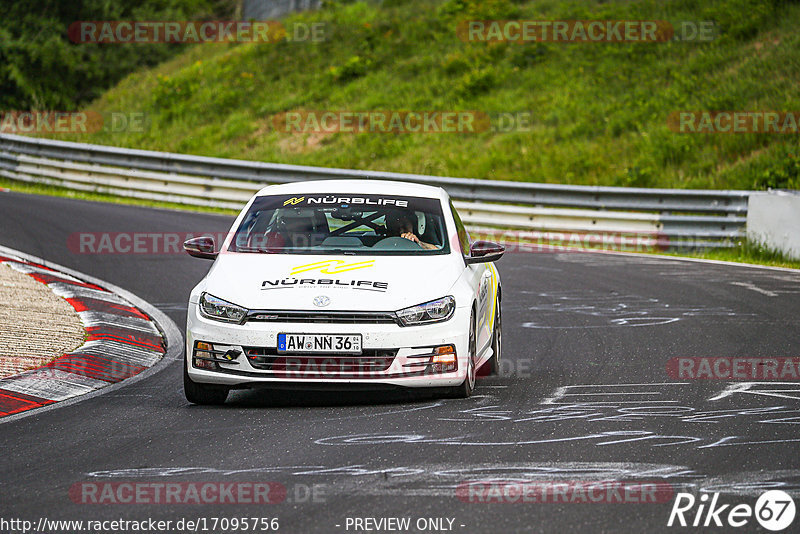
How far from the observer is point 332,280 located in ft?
25.1

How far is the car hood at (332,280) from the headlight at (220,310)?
4 centimetres

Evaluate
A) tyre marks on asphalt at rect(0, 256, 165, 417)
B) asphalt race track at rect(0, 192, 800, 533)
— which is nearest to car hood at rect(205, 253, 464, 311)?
asphalt race track at rect(0, 192, 800, 533)

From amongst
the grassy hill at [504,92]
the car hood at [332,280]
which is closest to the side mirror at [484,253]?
the car hood at [332,280]

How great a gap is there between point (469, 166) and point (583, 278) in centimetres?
1182

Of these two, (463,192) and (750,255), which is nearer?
(750,255)

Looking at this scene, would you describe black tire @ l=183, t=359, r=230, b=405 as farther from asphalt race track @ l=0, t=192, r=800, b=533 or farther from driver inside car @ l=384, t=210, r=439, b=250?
driver inside car @ l=384, t=210, r=439, b=250

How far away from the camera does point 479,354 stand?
27.1ft

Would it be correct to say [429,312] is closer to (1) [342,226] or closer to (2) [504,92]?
(1) [342,226]

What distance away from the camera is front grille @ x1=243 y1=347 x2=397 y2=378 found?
24.2 feet

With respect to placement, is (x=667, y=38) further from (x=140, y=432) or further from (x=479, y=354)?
(x=140, y=432)

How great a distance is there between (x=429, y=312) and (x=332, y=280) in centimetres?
68

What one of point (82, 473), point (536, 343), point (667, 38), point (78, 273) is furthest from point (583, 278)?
point (667, 38)

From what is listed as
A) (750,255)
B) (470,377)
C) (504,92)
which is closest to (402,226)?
(470,377)

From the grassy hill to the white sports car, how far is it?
585 inches
